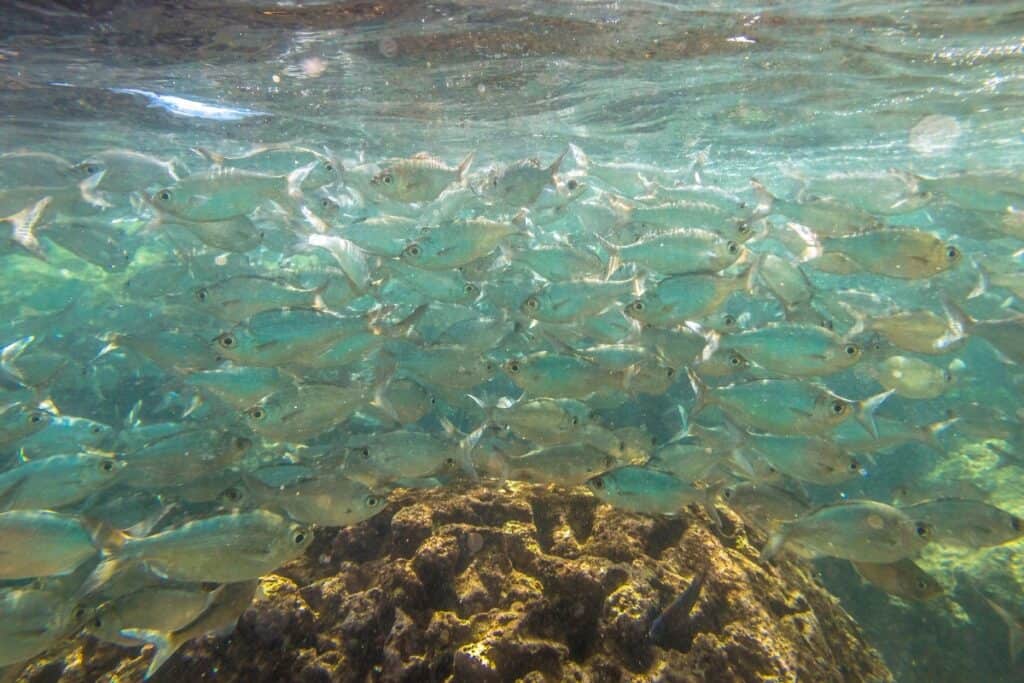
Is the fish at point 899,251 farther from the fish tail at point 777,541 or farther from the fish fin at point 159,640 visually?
the fish fin at point 159,640

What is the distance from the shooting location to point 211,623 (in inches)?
158

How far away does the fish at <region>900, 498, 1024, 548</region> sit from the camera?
16.8 feet

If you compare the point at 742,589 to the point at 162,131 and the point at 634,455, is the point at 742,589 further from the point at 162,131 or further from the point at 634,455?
the point at 162,131

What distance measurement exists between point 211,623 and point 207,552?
22.7 inches

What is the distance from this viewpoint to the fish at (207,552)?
12.7ft

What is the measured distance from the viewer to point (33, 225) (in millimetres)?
7137

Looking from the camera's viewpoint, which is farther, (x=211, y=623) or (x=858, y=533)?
(x=858, y=533)

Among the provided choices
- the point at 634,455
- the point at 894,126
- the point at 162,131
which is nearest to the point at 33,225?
the point at 634,455

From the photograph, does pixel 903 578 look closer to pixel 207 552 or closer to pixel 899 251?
pixel 899 251

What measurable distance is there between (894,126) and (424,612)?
19.4 meters

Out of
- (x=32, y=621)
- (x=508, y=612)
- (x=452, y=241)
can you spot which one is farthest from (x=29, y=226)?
(x=508, y=612)

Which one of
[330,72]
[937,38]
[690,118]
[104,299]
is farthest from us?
[690,118]

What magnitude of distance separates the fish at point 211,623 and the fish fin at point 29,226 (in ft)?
17.5

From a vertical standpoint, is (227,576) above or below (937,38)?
below
